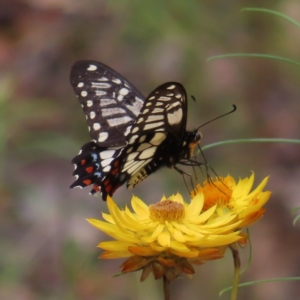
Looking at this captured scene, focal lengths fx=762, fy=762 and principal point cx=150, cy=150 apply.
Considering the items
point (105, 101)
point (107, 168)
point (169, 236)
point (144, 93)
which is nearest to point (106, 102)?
point (105, 101)

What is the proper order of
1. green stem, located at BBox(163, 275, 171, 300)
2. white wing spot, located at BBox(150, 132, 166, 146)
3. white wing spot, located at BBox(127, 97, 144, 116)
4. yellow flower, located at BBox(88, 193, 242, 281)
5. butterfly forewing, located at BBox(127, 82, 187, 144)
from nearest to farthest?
1. green stem, located at BBox(163, 275, 171, 300)
2. yellow flower, located at BBox(88, 193, 242, 281)
3. butterfly forewing, located at BBox(127, 82, 187, 144)
4. white wing spot, located at BBox(150, 132, 166, 146)
5. white wing spot, located at BBox(127, 97, 144, 116)

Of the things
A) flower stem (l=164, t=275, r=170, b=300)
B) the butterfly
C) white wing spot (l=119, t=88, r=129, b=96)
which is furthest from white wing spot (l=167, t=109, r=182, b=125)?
flower stem (l=164, t=275, r=170, b=300)

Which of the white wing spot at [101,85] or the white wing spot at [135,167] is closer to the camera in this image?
the white wing spot at [135,167]

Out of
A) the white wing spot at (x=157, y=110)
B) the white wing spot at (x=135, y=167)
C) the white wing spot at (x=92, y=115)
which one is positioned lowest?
the white wing spot at (x=135, y=167)

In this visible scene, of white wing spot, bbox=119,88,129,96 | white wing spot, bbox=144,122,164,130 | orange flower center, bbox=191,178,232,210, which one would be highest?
white wing spot, bbox=119,88,129,96

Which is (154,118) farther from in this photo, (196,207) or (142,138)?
(196,207)

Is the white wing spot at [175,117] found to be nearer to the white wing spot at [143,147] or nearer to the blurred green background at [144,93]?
the white wing spot at [143,147]

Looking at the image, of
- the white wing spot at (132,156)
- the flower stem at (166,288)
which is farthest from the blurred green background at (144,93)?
the flower stem at (166,288)

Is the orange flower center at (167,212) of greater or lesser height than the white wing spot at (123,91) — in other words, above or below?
below

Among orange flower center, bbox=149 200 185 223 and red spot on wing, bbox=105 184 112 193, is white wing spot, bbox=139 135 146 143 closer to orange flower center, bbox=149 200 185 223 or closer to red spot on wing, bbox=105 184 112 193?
Answer: red spot on wing, bbox=105 184 112 193
